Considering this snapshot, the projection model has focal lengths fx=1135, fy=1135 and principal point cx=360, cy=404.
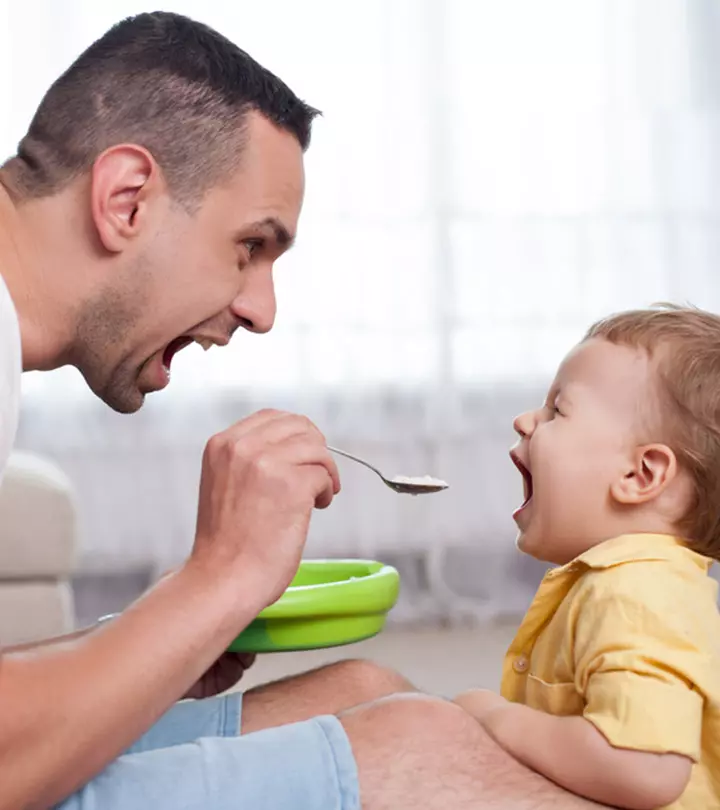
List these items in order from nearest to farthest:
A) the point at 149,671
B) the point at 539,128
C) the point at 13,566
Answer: the point at 149,671 → the point at 13,566 → the point at 539,128

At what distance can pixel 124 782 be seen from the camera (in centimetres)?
88

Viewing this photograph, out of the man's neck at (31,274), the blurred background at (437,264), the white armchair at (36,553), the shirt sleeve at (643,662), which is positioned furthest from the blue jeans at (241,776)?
the blurred background at (437,264)

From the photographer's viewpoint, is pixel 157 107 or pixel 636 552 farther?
pixel 157 107

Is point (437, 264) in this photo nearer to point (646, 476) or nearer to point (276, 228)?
point (276, 228)

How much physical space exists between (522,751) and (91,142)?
761 millimetres

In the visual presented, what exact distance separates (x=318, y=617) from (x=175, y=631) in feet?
1.04

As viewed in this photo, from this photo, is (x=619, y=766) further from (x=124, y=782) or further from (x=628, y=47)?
(x=628, y=47)

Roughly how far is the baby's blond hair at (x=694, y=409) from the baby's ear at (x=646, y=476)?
1 centimetres

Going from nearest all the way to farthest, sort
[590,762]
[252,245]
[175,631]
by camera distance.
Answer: [175,631]
[590,762]
[252,245]

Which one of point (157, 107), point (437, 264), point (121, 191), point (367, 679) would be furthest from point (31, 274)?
point (437, 264)

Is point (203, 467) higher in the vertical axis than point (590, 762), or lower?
higher

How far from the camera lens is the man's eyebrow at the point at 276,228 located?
49.4 inches

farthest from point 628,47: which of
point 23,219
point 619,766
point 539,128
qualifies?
point 619,766

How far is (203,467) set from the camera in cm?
100
